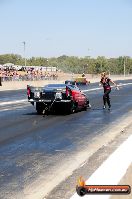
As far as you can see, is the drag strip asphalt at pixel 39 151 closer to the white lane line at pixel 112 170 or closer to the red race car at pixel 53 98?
the white lane line at pixel 112 170

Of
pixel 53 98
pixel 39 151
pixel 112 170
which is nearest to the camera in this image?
pixel 112 170

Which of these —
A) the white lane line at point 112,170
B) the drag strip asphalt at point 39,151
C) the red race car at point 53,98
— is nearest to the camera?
the white lane line at point 112,170

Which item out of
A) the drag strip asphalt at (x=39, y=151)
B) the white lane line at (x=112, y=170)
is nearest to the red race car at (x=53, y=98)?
the drag strip asphalt at (x=39, y=151)

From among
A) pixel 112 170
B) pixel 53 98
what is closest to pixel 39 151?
pixel 112 170

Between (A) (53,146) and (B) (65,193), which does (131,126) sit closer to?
(A) (53,146)

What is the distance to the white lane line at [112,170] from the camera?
599 centimetres

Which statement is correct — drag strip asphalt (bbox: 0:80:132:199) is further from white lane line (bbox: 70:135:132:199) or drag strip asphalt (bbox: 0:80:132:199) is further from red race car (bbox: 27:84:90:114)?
red race car (bbox: 27:84:90:114)

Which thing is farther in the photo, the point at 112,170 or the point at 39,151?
the point at 39,151

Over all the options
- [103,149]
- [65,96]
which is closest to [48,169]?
[103,149]

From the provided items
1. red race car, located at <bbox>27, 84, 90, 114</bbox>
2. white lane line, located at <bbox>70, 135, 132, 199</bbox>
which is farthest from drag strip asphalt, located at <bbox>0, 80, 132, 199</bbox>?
red race car, located at <bbox>27, 84, 90, 114</bbox>

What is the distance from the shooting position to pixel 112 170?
6.92 m

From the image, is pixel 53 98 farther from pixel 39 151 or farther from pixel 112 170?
pixel 112 170

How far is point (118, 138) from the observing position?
443 inches

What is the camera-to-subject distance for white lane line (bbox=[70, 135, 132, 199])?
5992 mm
